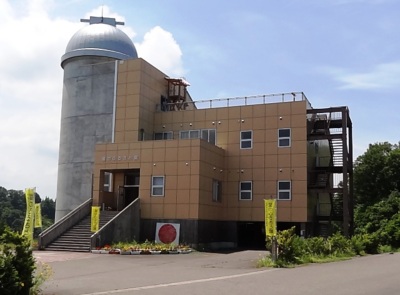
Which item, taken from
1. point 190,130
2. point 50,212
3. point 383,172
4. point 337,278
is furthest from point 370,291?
point 50,212

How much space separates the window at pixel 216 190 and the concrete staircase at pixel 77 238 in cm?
635

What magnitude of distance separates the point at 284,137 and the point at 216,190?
555 centimetres

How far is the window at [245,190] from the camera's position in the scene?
103 ft

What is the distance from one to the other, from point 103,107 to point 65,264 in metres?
17.3

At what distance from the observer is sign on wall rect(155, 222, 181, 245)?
2784cm

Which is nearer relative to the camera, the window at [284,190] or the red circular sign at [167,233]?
the red circular sign at [167,233]

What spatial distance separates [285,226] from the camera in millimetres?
32438

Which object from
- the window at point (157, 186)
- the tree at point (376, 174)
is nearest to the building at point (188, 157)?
the window at point (157, 186)

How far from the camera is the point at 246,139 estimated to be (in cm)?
3194

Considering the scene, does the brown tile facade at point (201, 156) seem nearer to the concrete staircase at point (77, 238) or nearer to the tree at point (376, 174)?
Answer: the concrete staircase at point (77, 238)

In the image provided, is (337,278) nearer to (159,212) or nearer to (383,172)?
(159,212)

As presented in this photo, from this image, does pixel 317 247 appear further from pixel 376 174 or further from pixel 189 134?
pixel 376 174

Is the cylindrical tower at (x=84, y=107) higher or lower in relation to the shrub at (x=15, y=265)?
higher

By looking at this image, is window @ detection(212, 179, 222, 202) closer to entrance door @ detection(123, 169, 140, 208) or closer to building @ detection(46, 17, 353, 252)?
building @ detection(46, 17, 353, 252)
